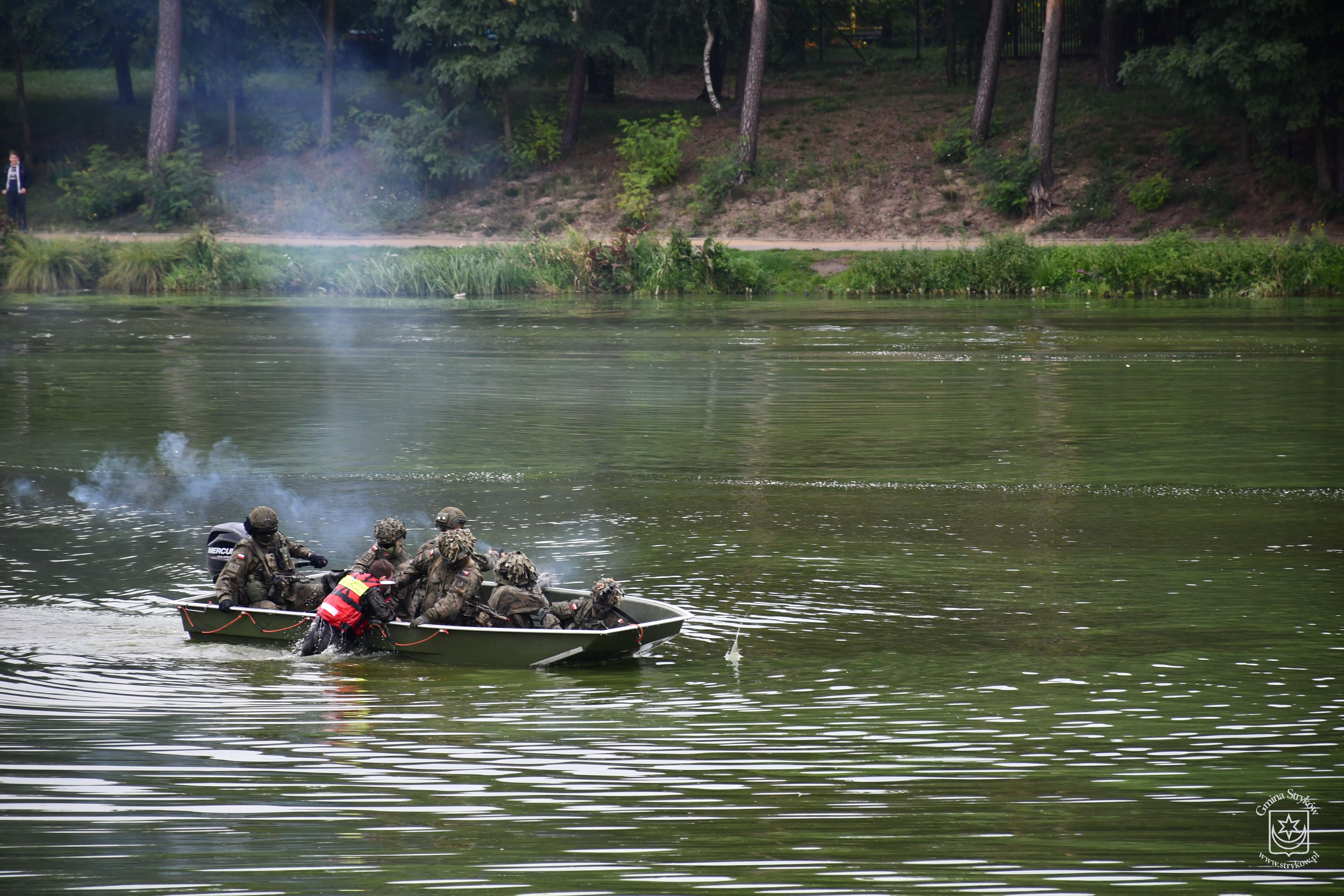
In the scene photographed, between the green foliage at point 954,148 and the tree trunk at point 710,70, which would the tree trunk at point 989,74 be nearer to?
the green foliage at point 954,148

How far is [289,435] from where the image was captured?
70.0 ft

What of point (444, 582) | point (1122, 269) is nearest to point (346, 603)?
point (444, 582)

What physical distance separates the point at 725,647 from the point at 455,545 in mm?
2010

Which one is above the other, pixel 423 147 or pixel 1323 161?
pixel 1323 161

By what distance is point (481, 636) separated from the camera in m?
10.4

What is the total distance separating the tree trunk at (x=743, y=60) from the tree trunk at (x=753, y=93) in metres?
0.70

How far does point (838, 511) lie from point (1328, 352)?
1562 cm

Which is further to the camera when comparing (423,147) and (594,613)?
(423,147)

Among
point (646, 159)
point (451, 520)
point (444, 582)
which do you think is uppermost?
point (646, 159)

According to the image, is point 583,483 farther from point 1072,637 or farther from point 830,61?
point 830,61

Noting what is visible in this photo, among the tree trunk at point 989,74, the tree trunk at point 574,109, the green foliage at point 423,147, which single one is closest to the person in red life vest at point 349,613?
the tree trunk at point 989,74

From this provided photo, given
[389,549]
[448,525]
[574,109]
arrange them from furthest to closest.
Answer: [574,109], [389,549], [448,525]

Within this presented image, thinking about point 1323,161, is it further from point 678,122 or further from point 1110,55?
point 678,122

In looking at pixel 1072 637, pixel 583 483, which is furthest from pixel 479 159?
pixel 1072 637
